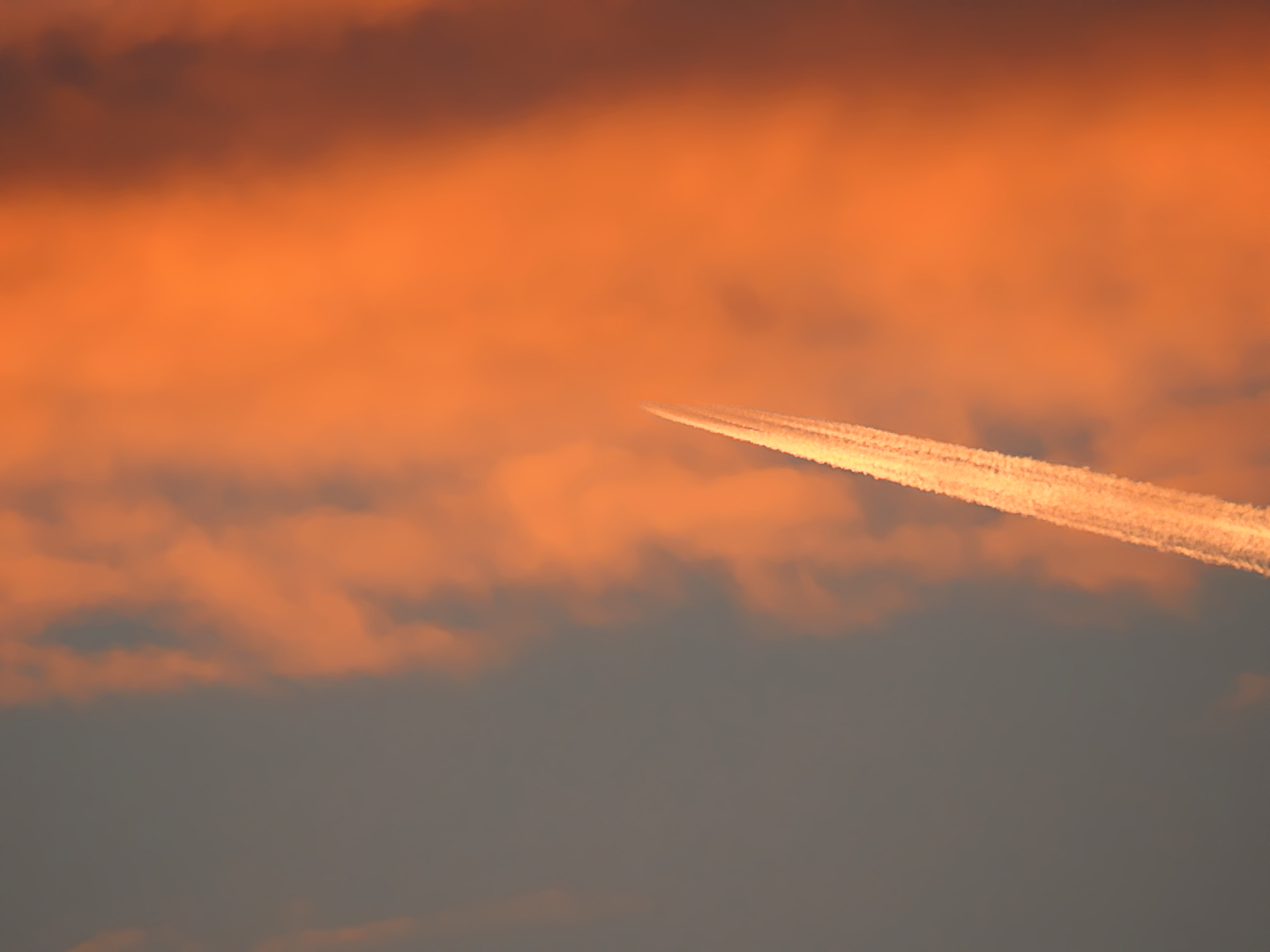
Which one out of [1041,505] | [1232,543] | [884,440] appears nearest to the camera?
[1232,543]

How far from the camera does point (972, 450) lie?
205 feet

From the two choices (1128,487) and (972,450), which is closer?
(1128,487)

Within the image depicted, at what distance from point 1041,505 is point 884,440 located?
24.5 feet

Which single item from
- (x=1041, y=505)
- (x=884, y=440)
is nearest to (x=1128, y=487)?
(x=1041, y=505)

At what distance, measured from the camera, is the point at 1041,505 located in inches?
2341

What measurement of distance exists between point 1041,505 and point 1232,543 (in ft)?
23.1

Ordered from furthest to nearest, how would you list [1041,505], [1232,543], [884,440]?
1. [884,440]
2. [1041,505]
3. [1232,543]

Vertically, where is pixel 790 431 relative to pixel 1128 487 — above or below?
above

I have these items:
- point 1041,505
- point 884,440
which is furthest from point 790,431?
point 1041,505

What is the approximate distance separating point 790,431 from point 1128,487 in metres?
13.8

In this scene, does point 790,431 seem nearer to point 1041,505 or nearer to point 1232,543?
point 1041,505

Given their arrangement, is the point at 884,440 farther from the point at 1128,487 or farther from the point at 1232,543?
the point at 1232,543

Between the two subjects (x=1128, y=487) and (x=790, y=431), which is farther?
(x=790, y=431)

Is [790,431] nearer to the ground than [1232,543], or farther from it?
farther from it
